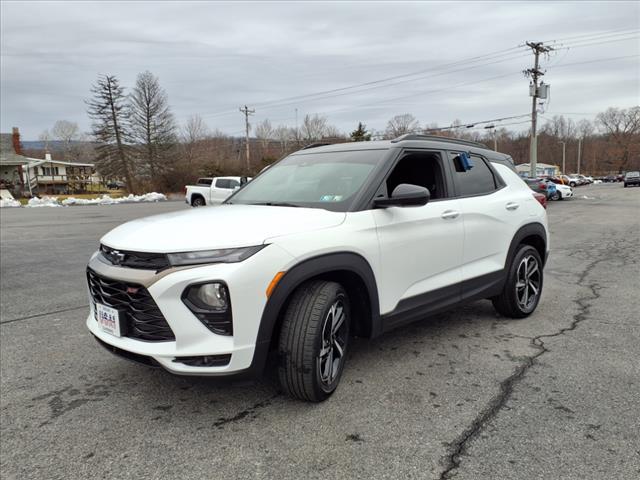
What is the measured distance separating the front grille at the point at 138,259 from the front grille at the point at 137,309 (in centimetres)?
11

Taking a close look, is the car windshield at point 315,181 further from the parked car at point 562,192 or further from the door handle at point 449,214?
the parked car at point 562,192

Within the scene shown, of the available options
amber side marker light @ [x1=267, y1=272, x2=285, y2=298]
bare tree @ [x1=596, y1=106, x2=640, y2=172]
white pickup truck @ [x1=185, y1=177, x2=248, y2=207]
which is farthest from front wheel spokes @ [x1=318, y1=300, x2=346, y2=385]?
bare tree @ [x1=596, y1=106, x2=640, y2=172]

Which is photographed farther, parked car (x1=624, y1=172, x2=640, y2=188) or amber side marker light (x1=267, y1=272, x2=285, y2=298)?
parked car (x1=624, y1=172, x2=640, y2=188)

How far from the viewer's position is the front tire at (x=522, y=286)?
4.55m

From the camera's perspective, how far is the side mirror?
3156 millimetres

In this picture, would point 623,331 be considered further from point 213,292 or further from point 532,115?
point 532,115

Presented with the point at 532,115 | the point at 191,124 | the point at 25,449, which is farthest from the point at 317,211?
the point at 191,124

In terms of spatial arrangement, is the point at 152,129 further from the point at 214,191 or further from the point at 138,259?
the point at 138,259

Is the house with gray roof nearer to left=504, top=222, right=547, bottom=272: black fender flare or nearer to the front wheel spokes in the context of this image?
left=504, top=222, right=547, bottom=272: black fender flare

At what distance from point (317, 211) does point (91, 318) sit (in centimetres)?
167

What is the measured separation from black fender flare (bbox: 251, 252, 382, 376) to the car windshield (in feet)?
1.31

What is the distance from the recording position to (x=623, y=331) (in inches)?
172

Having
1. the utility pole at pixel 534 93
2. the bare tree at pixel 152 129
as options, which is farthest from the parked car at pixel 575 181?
the bare tree at pixel 152 129

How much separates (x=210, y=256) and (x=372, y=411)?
1400 millimetres
